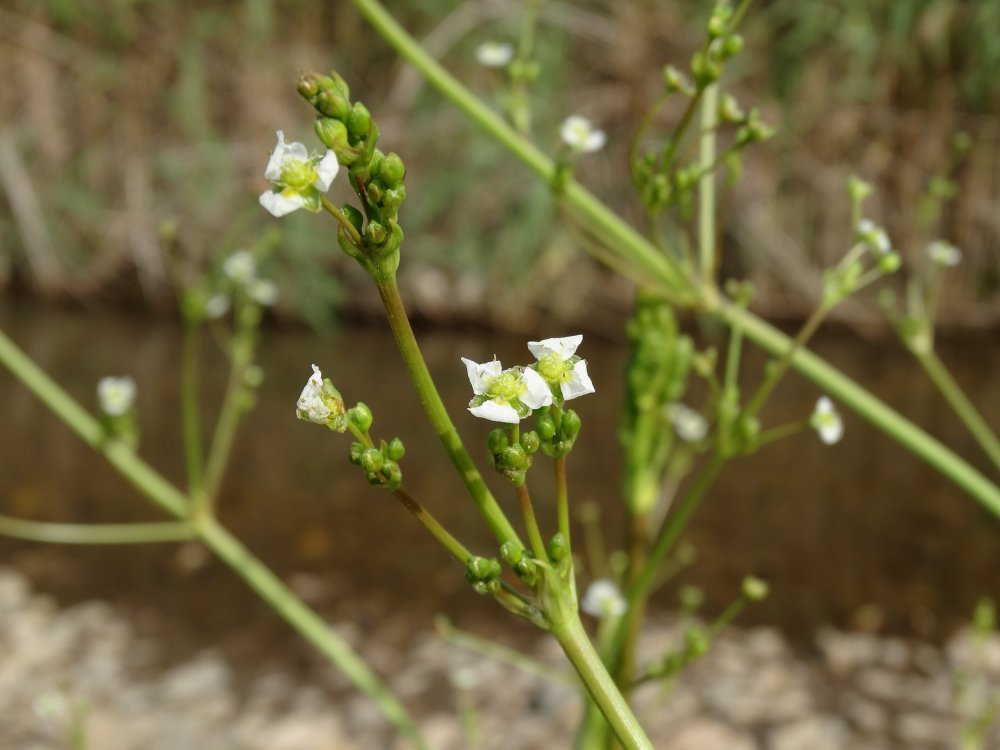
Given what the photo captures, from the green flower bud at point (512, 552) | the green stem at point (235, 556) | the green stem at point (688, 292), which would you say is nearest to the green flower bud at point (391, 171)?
the green flower bud at point (512, 552)

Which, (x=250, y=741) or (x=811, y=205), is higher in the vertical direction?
(x=811, y=205)

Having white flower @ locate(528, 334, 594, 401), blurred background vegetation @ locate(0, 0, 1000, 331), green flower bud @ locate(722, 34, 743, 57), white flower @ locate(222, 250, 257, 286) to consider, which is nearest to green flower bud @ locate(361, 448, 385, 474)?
white flower @ locate(528, 334, 594, 401)

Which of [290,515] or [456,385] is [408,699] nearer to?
[290,515]

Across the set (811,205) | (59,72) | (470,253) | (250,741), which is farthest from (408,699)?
(59,72)

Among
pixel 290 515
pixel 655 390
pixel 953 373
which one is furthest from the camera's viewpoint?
pixel 953 373

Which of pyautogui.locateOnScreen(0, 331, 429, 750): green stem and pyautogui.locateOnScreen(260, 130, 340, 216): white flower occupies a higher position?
pyautogui.locateOnScreen(0, 331, 429, 750): green stem

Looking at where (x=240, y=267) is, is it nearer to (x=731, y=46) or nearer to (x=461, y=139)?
(x=731, y=46)

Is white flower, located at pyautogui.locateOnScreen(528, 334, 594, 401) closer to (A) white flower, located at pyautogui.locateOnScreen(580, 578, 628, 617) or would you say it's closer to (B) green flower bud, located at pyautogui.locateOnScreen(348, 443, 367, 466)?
(B) green flower bud, located at pyautogui.locateOnScreen(348, 443, 367, 466)
